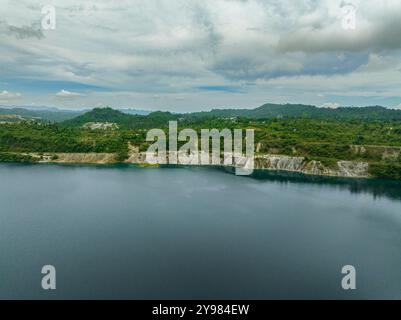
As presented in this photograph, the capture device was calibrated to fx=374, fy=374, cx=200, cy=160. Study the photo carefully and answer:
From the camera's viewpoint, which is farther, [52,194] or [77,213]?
[52,194]

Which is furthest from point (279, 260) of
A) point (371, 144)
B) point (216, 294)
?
point (371, 144)

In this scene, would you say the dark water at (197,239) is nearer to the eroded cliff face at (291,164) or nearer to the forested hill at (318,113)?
the eroded cliff face at (291,164)

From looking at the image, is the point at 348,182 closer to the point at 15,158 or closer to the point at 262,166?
the point at 262,166

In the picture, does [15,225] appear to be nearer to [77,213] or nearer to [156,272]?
[77,213]

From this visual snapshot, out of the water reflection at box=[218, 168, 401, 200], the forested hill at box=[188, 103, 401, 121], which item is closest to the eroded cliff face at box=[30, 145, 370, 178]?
the water reflection at box=[218, 168, 401, 200]

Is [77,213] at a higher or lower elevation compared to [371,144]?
lower

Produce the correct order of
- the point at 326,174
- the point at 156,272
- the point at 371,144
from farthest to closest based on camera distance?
the point at 371,144 → the point at 326,174 → the point at 156,272

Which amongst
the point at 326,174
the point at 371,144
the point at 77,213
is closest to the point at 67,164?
the point at 77,213

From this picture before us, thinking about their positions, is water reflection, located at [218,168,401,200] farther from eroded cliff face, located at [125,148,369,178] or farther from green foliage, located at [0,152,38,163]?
green foliage, located at [0,152,38,163]

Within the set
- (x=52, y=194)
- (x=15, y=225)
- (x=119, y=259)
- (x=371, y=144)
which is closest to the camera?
(x=119, y=259)
